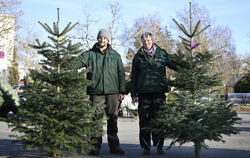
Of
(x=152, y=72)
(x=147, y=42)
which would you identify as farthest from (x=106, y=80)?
(x=147, y=42)

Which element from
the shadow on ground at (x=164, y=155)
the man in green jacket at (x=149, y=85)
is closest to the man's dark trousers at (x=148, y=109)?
the man in green jacket at (x=149, y=85)

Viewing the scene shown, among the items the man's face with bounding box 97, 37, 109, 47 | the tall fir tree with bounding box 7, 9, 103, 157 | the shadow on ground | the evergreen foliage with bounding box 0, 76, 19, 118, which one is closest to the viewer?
the tall fir tree with bounding box 7, 9, 103, 157

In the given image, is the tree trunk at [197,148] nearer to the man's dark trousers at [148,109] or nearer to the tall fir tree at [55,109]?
the man's dark trousers at [148,109]

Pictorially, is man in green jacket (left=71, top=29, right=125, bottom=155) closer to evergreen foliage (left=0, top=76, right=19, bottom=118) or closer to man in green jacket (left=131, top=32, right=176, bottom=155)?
man in green jacket (left=131, top=32, right=176, bottom=155)

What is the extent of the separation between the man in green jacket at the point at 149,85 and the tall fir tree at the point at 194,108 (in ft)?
1.53

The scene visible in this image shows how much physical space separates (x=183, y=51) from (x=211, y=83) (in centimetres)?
85

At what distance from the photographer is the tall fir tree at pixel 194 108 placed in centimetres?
577

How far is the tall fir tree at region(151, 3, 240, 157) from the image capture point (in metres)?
5.77

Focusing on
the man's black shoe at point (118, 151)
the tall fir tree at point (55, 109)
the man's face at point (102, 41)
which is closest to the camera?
the tall fir tree at point (55, 109)

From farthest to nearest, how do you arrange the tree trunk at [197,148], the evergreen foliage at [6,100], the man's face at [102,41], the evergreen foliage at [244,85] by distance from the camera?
the evergreen foliage at [244,85]
the evergreen foliage at [6,100]
the man's face at [102,41]
the tree trunk at [197,148]

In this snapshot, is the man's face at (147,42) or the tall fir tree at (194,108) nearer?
the tall fir tree at (194,108)

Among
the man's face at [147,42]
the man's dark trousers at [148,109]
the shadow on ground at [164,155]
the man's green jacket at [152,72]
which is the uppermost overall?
the man's face at [147,42]

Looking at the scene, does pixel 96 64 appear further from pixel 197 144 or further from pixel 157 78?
pixel 197 144

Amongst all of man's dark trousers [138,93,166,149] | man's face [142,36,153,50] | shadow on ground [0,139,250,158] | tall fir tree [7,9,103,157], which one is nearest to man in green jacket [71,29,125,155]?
shadow on ground [0,139,250,158]
